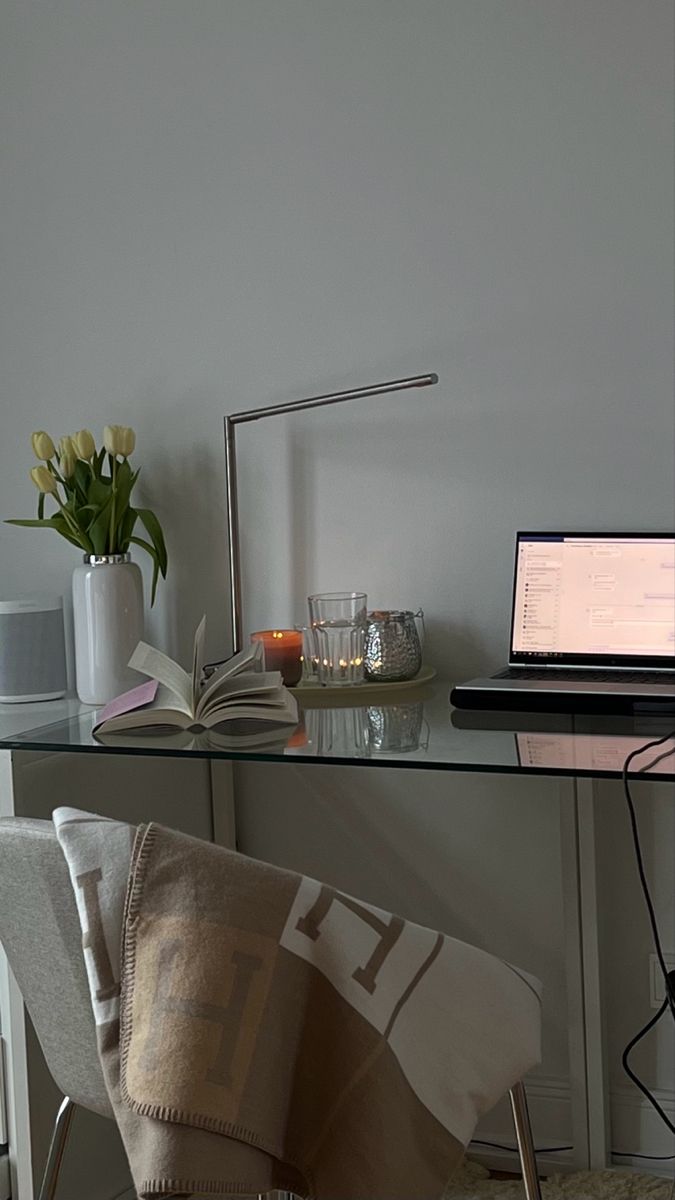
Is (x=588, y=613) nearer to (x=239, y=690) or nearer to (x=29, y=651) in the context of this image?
(x=239, y=690)

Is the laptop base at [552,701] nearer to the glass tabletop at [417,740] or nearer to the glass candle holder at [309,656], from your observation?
the glass tabletop at [417,740]

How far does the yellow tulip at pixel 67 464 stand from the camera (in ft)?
6.61

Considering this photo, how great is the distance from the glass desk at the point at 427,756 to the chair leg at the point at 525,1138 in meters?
0.32

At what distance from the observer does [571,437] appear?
191 centimetres

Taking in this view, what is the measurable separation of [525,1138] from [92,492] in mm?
1142

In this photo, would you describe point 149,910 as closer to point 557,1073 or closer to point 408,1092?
point 408,1092

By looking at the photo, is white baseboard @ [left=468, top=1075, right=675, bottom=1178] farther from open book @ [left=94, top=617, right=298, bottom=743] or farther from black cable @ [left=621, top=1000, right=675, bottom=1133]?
open book @ [left=94, top=617, right=298, bottom=743]

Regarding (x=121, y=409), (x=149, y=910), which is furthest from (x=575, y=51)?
(x=149, y=910)

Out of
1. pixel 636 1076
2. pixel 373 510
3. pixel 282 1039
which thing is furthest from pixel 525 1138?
pixel 373 510

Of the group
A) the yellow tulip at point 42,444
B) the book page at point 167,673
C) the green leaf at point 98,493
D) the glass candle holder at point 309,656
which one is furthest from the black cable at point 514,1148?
the yellow tulip at point 42,444

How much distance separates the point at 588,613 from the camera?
184cm

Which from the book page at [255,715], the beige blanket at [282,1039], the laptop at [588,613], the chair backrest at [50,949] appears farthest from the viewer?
the laptop at [588,613]

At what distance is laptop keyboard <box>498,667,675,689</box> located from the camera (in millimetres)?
1726

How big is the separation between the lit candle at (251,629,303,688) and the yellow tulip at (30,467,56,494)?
1.38 feet
